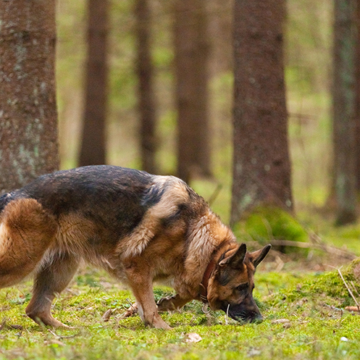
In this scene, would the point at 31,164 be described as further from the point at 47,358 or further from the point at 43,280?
the point at 47,358

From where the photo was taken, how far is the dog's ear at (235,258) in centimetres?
548

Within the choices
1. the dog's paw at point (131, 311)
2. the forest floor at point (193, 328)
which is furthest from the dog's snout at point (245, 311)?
the dog's paw at point (131, 311)

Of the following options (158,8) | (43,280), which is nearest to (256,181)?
(43,280)

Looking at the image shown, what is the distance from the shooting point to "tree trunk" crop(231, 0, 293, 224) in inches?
399

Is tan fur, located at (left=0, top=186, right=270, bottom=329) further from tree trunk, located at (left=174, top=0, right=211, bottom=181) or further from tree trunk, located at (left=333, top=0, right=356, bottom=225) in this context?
tree trunk, located at (left=174, top=0, right=211, bottom=181)

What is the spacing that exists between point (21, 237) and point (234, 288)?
7.85 ft

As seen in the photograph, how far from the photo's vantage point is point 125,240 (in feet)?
18.7

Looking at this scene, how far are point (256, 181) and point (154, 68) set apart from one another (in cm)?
1255

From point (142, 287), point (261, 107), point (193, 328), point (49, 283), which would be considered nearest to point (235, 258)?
point (193, 328)

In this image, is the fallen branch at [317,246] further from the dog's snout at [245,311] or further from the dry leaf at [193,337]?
the dry leaf at [193,337]

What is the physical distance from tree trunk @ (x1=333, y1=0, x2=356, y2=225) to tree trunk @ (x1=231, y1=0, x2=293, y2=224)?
4893 mm

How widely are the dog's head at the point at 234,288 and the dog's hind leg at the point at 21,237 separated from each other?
6.33 feet

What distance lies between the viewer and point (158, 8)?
19672 millimetres

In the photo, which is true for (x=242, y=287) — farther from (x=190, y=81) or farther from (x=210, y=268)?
(x=190, y=81)
